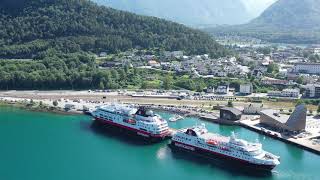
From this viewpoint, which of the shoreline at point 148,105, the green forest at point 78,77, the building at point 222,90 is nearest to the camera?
the shoreline at point 148,105

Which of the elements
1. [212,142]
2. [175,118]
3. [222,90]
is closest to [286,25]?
[222,90]

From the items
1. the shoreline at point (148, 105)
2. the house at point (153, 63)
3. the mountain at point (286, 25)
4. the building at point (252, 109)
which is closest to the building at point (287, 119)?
the shoreline at point (148, 105)

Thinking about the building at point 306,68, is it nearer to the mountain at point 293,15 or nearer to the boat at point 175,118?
the boat at point 175,118

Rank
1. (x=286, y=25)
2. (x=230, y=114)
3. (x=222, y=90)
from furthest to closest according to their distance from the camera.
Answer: (x=286, y=25) → (x=222, y=90) → (x=230, y=114)

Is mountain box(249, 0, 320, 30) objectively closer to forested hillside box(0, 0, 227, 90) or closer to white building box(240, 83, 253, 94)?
forested hillside box(0, 0, 227, 90)

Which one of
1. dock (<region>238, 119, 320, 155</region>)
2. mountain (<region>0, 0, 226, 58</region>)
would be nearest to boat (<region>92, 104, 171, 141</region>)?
dock (<region>238, 119, 320, 155</region>)

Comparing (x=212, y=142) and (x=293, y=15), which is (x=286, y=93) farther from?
(x=293, y=15)
